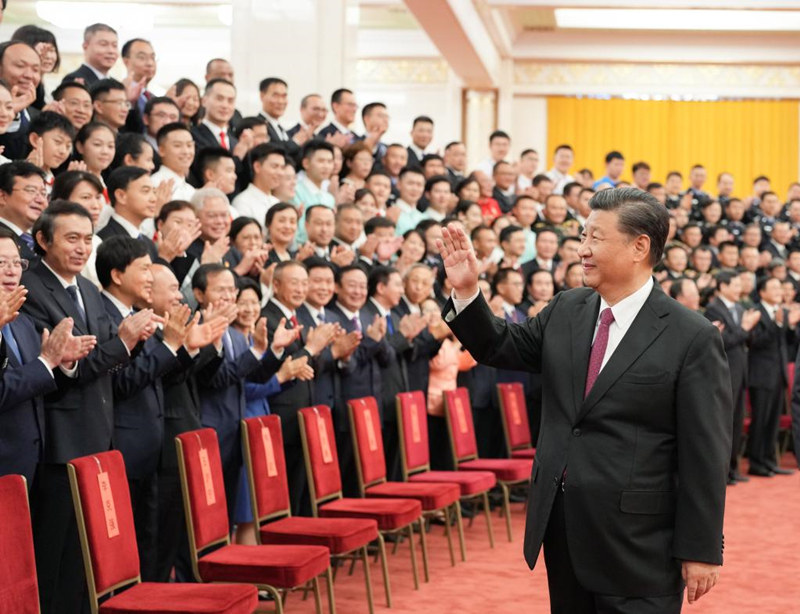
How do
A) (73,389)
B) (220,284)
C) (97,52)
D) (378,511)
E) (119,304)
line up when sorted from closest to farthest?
(73,389) → (119,304) → (220,284) → (378,511) → (97,52)

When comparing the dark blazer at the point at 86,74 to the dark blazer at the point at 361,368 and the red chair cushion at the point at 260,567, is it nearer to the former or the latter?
the dark blazer at the point at 361,368

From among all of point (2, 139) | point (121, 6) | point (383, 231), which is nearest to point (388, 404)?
point (383, 231)

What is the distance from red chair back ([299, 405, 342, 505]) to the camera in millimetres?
4730

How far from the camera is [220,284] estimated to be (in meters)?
4.52

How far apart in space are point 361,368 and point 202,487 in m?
2.04

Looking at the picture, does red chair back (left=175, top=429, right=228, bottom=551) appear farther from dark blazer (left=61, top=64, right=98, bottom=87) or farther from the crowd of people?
dark blazer (left=61, top=64, right=98, bottom=87)

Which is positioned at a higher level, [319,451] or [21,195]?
[21,195]

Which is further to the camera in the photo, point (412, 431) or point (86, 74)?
point (86, 74)

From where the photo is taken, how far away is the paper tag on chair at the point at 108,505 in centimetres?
325

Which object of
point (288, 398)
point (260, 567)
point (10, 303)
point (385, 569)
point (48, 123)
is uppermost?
point (48, 123)

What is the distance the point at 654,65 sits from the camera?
52.2 ft

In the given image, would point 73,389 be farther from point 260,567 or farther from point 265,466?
point 265,466

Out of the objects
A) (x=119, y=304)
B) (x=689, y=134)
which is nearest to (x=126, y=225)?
(x=119, y=304)

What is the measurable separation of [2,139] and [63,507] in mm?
1926
